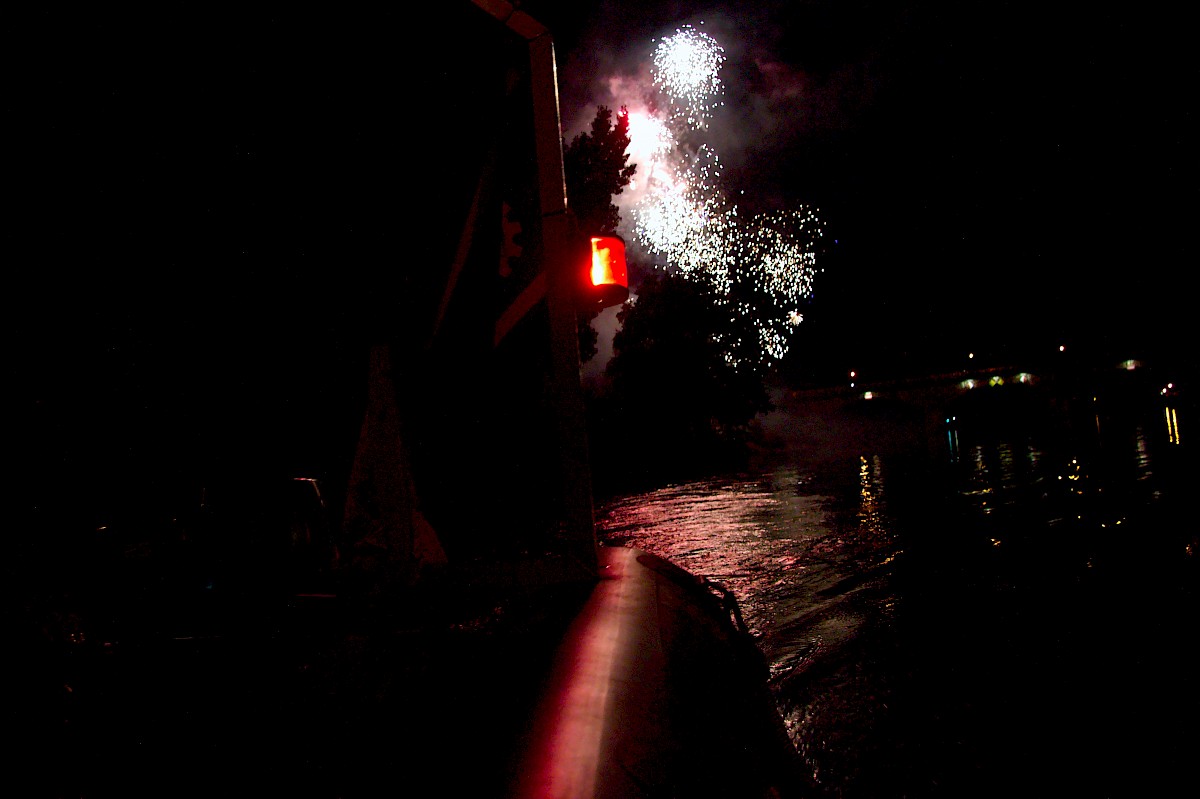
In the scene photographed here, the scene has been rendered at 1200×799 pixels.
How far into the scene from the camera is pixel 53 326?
610cm

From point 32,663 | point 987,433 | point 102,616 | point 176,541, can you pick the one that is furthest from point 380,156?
point 987,433

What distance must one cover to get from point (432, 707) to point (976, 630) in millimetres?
5726

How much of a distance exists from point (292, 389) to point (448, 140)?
12.8 ft

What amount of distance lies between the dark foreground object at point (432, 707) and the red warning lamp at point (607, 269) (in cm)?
183

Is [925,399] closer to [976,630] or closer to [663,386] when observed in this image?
[663,386]

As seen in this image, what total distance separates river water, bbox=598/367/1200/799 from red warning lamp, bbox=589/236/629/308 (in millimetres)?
3036

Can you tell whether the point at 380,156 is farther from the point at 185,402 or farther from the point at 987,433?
the point at 987,433

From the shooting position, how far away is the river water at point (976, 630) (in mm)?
3570

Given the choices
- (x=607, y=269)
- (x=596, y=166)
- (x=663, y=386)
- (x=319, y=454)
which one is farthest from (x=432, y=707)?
(x=663, y=386)

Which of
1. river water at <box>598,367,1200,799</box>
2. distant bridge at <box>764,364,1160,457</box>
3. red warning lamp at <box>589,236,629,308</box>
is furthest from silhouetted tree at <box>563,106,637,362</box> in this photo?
distant bridge at <box>764,364,1160,457</box>

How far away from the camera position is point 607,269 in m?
4.15

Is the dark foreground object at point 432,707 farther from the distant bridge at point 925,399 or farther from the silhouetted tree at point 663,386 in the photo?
the distant bridge at point 925,399

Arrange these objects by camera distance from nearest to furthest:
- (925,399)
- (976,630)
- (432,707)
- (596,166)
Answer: (432,707), (976,630), (596,166), (925,399)

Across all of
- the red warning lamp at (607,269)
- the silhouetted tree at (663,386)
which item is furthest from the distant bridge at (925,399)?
the red warning lamp at (607,269)
